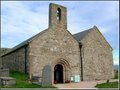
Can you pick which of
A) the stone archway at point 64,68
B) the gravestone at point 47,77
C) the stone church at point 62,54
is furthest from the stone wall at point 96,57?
the gravestone at point 47,77

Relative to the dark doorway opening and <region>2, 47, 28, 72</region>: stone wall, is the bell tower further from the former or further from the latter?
the dark doorway opening

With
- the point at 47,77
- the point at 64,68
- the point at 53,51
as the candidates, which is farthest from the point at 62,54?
the point at 47,77

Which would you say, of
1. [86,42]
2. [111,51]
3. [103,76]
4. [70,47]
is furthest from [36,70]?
[111,51]

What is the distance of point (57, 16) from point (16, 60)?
7.98 metres

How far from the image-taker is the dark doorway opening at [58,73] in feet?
91.3

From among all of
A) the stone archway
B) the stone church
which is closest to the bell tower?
the stone church

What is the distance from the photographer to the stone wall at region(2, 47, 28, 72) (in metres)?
26.7

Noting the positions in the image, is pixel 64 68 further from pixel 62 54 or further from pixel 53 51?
pixel 53 51

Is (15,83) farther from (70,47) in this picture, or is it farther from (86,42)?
(86,42)

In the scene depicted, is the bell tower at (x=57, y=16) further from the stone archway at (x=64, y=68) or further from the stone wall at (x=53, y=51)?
the stone archway at (x=64, y=68)

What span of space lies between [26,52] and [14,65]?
523 centimetres

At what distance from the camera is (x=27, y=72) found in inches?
977

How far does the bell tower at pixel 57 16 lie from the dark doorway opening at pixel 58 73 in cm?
510

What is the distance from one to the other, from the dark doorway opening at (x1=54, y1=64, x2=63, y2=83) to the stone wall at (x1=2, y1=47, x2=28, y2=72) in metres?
4.23
